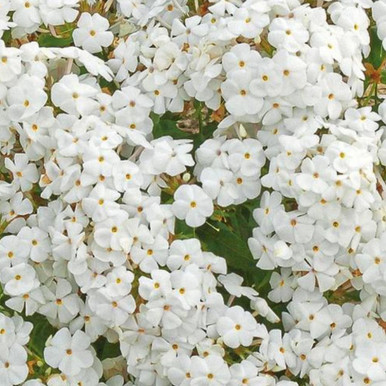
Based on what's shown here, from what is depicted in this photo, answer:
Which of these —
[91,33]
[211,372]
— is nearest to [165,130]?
[91,33]

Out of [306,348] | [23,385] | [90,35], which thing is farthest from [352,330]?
[90,35]

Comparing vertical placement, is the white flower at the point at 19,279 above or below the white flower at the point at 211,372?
above

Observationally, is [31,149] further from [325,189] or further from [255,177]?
[325,189]

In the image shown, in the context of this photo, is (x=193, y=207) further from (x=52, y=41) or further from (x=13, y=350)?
(x=52, y=41)

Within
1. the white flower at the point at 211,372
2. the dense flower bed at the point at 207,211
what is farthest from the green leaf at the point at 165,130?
the white flower at the point at 211,372

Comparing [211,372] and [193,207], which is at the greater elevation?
[193,207]

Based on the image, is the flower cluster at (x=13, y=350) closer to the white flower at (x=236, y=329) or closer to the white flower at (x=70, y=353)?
the white flower at (x=70, y=353)

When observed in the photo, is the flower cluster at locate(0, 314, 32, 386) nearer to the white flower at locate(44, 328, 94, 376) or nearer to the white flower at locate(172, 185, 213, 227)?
the white flower at locate(44, 328, 94, 376)

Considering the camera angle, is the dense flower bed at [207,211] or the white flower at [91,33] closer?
the dense flower bed at [207,211]
